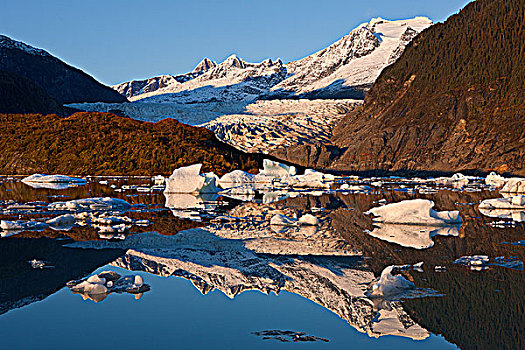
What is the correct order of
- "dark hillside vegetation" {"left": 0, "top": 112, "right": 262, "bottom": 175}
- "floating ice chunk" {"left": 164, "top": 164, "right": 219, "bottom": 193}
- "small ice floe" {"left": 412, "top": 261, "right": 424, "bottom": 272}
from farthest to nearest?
→ "dark hillside vegetation" {"left": 0, "top": 112, "right": 262, "bottom": 175}
"floating ice chunk" {"left": 164, "top": 164, "right": 219, "bottom": 193}
"small ice floe" {"left": 412, "top": 261, "right": 424, "bottom": 272}

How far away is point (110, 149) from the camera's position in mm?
39281

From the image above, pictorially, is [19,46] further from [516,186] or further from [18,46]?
[516,186]

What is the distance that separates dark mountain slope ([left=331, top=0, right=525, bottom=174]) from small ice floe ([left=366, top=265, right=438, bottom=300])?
4550cm

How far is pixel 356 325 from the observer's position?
13.9 feet

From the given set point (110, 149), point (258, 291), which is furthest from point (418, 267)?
point (110, 149)

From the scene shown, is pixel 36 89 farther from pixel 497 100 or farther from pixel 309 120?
pixel 497 100

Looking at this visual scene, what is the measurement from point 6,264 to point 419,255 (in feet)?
18.8

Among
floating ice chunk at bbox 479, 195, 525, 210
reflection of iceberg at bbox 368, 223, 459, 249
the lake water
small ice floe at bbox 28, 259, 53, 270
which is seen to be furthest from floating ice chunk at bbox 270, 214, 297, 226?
floating ice chunk at bbox 479, 195, 525, 210

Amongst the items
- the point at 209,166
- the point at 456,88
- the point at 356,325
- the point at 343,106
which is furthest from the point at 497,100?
the point at 356,325

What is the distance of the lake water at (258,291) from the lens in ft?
12.8

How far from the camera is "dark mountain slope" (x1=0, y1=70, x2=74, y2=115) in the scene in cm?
7162

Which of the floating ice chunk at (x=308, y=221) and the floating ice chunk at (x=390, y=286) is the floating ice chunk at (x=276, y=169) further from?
the floating ice chunk at (x=390, y=286)

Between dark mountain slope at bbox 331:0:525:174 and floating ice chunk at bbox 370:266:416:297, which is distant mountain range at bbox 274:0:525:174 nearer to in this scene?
dark mountain slope at bbox 331:0:525:174

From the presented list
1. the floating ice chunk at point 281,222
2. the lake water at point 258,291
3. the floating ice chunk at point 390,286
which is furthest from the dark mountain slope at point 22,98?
the floating ice chunk at point 390,286
